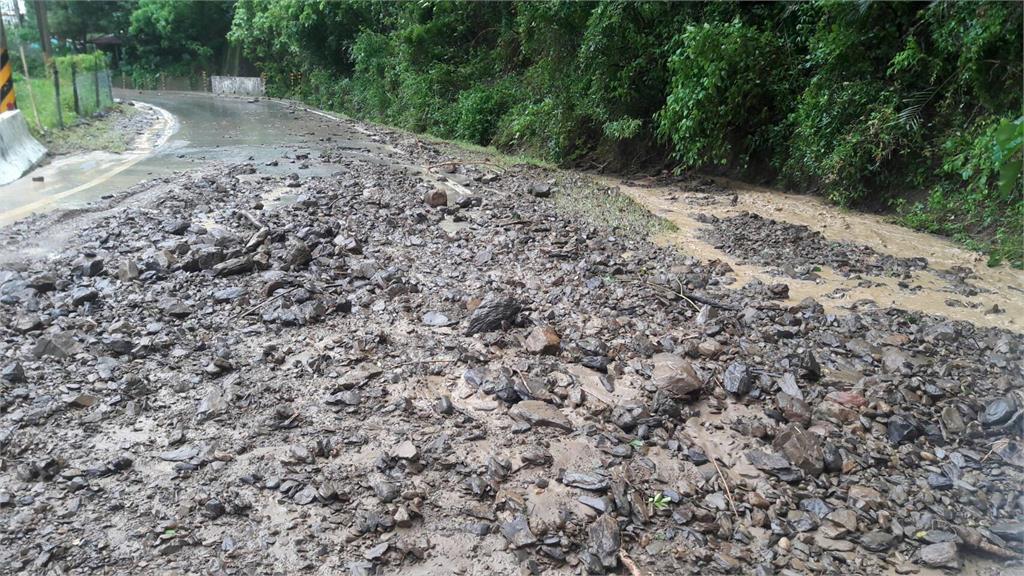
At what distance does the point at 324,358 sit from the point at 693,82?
24.2 feet

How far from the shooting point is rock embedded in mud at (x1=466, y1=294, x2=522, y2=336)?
4648 millimetres

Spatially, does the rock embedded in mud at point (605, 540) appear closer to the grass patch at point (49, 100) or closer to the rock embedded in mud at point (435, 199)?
the rock embedded in mud at point (435, 199)

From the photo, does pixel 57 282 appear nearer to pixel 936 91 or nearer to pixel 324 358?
pixel 324 358

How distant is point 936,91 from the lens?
27.5 feet

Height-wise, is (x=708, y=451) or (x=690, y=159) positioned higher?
(x=690, y=159)

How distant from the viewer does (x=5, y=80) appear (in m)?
12.0

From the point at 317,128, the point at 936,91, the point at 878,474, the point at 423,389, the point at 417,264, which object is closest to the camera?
the point at 878,474

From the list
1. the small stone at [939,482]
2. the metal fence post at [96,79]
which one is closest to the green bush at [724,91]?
the small stone at [939,482]

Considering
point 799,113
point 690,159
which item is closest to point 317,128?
point 690,159

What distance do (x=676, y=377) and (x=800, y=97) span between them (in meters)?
7.31

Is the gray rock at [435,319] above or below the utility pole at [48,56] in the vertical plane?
below

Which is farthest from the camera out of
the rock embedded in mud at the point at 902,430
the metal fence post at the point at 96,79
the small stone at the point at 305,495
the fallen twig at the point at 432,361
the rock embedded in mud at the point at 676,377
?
the metal fence post at the point at 96,79

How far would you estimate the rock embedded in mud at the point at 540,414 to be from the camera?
11.8 ft

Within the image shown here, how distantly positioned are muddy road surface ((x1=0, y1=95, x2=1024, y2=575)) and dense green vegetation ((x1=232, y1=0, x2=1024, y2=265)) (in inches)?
93.4
